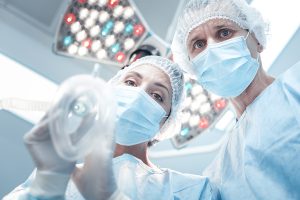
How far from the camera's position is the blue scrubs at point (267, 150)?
4.09ft

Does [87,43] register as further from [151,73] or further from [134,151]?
[134,151]

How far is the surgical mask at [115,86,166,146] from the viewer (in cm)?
136

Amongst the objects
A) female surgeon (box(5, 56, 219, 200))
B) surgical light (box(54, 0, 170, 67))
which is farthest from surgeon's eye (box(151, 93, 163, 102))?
surgical light (box(54, 0, 170, 67))

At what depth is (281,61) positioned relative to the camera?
2197 mm

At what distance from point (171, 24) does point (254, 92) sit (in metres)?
0.85

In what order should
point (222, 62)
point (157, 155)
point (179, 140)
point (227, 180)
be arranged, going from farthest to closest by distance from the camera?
point (157, 155) < point (179, 140) < point (222, 62) < point (227, 180)

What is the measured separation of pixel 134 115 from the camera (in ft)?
4.54

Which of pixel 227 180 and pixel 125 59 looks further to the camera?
pixel 125 59

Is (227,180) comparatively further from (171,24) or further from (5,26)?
(5,26)

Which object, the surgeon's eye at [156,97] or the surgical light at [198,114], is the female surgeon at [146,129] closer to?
the surgeon's eye at [156,97]

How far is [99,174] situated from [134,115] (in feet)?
1.74

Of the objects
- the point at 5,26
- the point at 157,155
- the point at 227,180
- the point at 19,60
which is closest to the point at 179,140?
the point at 157,155

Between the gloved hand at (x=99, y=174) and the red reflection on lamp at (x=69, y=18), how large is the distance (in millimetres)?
1109

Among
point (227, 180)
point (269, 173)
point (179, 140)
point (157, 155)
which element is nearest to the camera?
point (269, 173)
